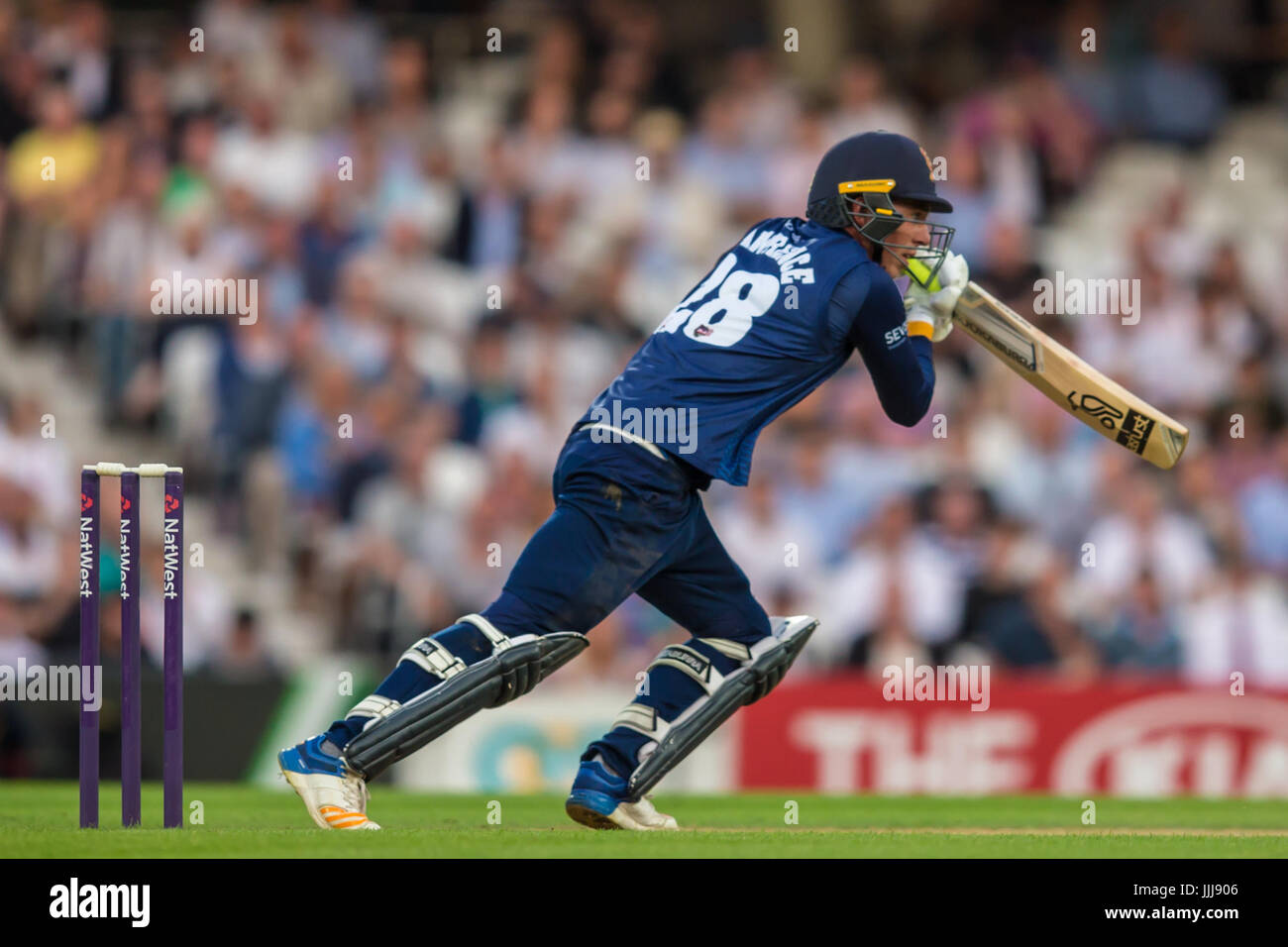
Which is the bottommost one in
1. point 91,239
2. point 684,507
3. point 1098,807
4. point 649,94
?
point 1098,807

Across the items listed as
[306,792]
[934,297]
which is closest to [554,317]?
[934,297]

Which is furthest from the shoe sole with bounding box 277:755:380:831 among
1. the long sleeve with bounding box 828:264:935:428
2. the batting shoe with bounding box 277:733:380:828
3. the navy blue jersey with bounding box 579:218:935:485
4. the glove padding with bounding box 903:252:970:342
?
the glove padding with bounding box 903:252:970:342

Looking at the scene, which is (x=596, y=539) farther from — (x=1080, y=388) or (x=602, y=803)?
(x=1080, y=388)

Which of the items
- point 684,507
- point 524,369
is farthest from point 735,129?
point 684,507

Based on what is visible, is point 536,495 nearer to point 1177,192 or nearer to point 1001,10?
point 1177,192

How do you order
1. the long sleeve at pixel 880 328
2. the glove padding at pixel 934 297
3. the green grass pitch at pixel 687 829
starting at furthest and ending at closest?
1. the glove padding at pixel 934 297
2. the long sleeve at pixel 880 328
3. the green grass pitch at pixel 687 829

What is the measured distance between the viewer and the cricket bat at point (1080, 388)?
7340mm

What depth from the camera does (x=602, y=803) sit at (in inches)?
267

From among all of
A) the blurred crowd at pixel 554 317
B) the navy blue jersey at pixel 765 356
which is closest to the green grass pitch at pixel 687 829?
the navy blue jersey at pixel 765 356

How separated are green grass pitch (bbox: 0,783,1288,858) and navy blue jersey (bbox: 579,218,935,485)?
4.30ft

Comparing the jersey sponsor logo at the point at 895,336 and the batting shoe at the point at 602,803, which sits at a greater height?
the jersey sponsor logo at the point at 895,336

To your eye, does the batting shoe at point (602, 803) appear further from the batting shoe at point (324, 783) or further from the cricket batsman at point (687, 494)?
the batting shoe at point (324, 783)

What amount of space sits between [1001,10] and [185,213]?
705 cm

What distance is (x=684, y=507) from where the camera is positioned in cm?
664
